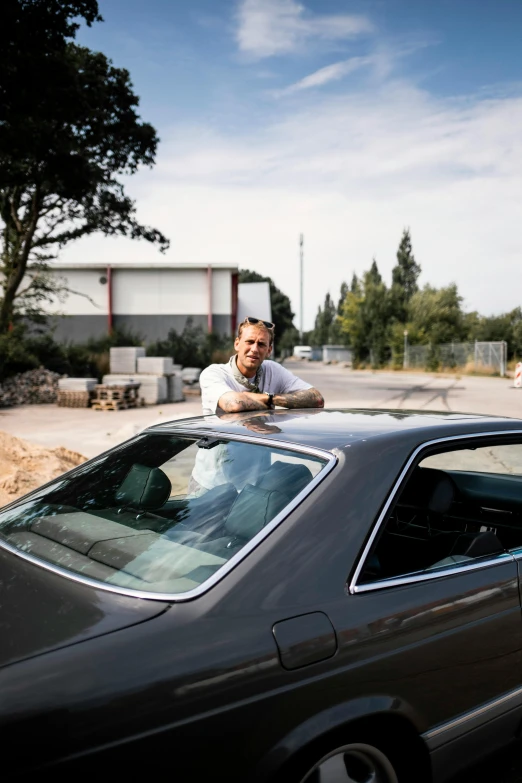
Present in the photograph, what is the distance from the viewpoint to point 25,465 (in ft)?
25.6

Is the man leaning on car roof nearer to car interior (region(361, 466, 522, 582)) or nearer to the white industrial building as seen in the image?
car interior (region(361, 466, 522, 582))

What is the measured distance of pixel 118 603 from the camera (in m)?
1.73

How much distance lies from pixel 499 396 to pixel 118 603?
23289 millimetres

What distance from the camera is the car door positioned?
6.17 feet

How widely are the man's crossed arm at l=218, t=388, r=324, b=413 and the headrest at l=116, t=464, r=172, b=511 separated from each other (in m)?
0.72

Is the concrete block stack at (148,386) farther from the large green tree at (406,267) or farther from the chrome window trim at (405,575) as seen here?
the large green tree at (406,267)

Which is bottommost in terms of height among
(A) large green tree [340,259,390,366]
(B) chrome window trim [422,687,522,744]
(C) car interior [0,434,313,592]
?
(B) chrome window trim [422,687,522,744]

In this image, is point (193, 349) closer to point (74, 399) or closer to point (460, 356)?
point (74, 399)

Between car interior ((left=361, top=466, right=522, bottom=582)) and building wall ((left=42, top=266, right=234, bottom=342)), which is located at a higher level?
building wall ((left=42, top=266, right=234, bottom=342))

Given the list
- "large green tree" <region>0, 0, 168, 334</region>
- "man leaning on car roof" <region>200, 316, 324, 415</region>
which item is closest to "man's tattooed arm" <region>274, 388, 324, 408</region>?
"man leaning on car roof" <region>200, 316, 324, 415</region>

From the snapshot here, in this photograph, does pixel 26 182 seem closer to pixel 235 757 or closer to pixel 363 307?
pixel 235 757

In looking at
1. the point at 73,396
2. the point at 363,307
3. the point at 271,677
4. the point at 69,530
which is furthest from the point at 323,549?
the point at 363,307

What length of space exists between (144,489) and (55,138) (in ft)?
58.2

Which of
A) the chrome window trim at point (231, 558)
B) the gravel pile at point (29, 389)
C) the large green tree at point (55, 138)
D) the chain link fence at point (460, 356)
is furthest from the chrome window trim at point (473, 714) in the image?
the chain link fence at point (460, 356)
